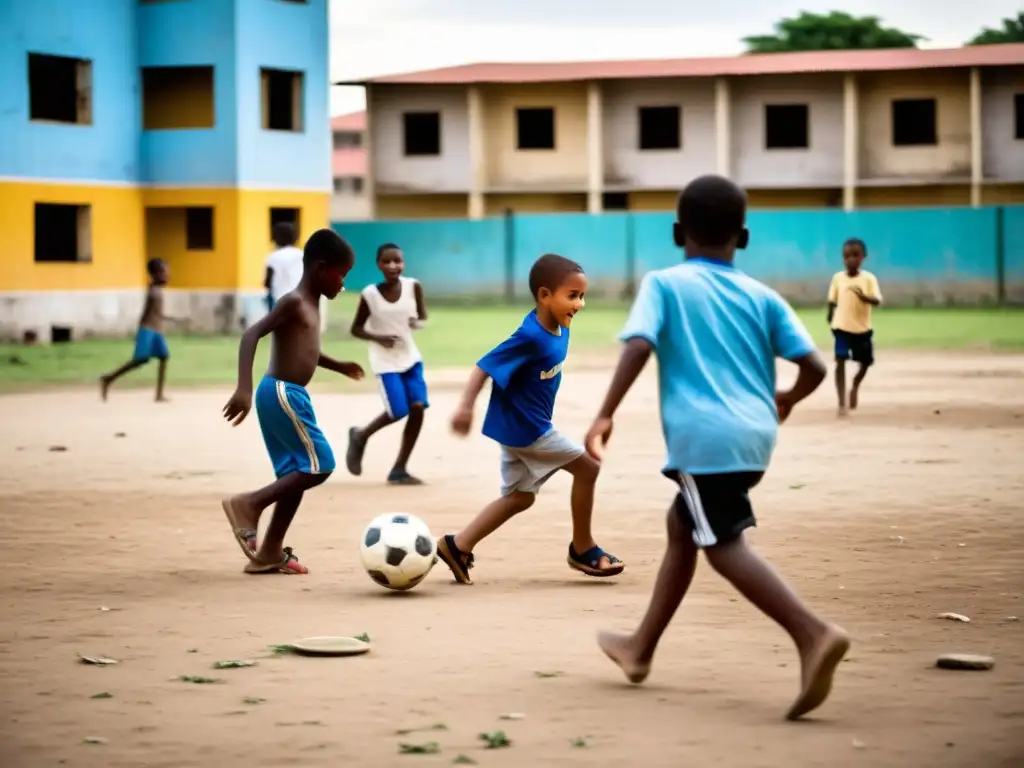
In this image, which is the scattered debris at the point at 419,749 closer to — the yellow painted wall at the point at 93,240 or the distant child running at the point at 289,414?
the distant child running at the point at 289,414

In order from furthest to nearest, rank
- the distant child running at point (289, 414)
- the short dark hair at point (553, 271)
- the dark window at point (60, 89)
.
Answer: the dark window at point (60, 89) < the distant child running at point (289, 414) < the short dark hair at point (553, 271)

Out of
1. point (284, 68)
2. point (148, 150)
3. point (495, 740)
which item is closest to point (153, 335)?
point (495, 740)

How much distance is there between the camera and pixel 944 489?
10.4m

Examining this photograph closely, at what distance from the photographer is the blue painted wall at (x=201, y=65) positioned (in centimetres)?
3222

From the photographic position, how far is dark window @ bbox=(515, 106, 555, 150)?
4809 centimetres

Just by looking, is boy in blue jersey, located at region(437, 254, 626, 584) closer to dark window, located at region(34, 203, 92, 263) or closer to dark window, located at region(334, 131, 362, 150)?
dark window, located at region(34, 203, 92, 263)

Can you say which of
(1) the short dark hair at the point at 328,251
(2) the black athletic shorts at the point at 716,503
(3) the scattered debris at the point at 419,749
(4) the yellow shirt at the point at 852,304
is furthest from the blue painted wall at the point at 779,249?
(3) the scattered debris at the point at 419,749

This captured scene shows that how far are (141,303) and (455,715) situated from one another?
92.3ft

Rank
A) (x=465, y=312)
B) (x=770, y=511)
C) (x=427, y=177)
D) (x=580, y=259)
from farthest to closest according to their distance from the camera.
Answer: (x=427, y=177), (x=580, y=259), (x=465, y=312), (x=770, y=511)

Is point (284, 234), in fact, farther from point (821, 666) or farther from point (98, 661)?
point (821, 666)

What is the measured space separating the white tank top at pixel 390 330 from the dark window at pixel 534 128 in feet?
122

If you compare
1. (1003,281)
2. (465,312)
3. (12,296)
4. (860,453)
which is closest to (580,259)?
(465,312)

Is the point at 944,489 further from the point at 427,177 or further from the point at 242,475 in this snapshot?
the point at 427,177

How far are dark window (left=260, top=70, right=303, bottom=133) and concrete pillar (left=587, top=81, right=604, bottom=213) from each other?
13.5 m
